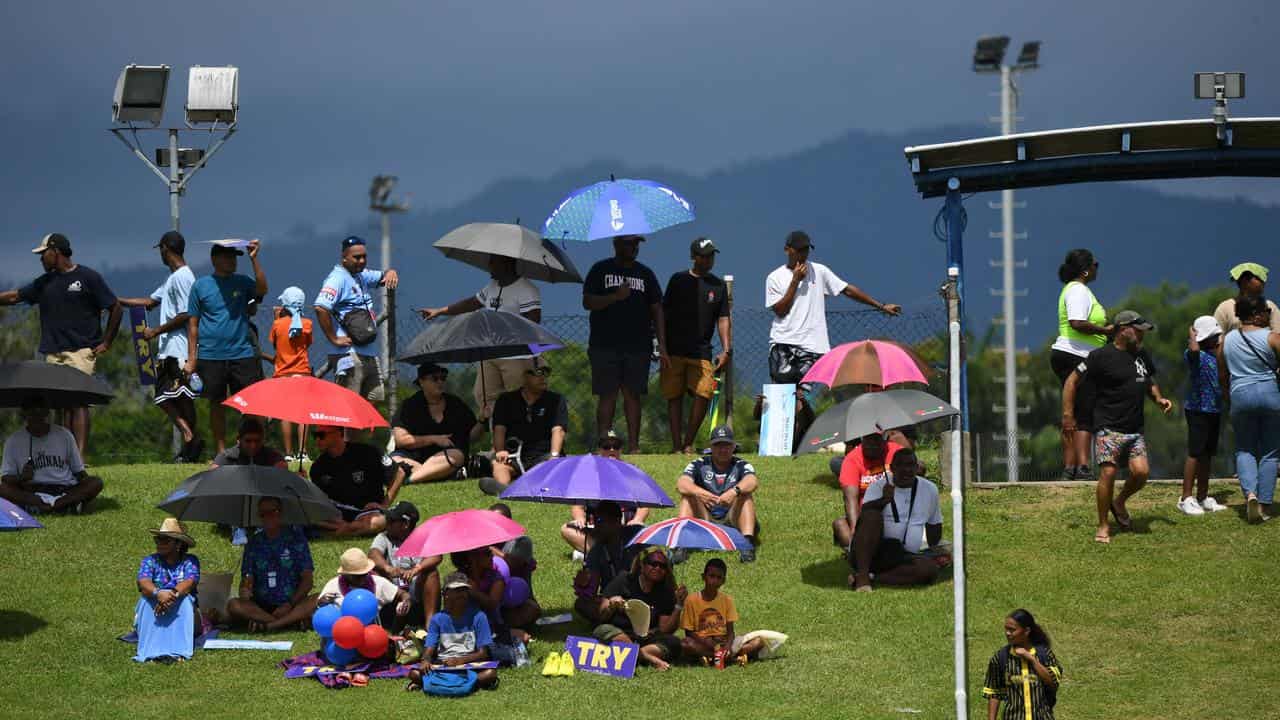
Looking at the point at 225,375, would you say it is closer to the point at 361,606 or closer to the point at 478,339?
the point at 478,339

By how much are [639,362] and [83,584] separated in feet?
19.7

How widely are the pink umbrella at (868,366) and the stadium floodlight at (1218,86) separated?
4026 millimetres

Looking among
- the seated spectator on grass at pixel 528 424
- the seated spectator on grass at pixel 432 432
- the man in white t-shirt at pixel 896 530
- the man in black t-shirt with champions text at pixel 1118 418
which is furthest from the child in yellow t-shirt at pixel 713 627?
the seated spectator on grass at pixel 432 432

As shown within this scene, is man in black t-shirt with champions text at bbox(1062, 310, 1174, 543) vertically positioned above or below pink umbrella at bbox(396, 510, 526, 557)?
above

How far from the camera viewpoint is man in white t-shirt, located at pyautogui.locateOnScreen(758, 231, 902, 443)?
17.8m

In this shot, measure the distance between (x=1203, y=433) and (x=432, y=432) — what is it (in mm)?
7112

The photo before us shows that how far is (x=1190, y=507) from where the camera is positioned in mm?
15672

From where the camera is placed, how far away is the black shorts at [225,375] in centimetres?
1706

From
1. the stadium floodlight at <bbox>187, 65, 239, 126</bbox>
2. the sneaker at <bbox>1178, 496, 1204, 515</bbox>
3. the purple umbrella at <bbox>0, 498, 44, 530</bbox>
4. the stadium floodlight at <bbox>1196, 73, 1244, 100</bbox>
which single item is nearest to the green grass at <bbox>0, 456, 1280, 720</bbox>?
the sneaker at <bbox>1178, 496, 1204, 515</bbox>

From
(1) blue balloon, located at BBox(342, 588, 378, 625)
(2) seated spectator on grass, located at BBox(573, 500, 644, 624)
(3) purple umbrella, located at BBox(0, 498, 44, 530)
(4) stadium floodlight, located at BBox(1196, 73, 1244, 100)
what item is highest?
(4) stadium floodlight, located at BBox(1196, 73, 1244, 100)

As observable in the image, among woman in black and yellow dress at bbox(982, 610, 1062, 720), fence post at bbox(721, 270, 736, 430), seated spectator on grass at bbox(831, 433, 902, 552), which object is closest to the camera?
woman in black and yellow dress at bbox(982, 610, 1062, 720)

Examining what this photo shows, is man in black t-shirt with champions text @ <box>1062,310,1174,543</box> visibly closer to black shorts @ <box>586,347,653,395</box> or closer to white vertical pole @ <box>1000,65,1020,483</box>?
black shorts @ <box>586,347,653,395</box>

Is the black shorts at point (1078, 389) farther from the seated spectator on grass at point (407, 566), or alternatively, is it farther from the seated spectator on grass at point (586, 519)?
the seated spectator on grass at point (407, 566)

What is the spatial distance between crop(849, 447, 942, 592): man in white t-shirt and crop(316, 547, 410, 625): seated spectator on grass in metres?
3.61
